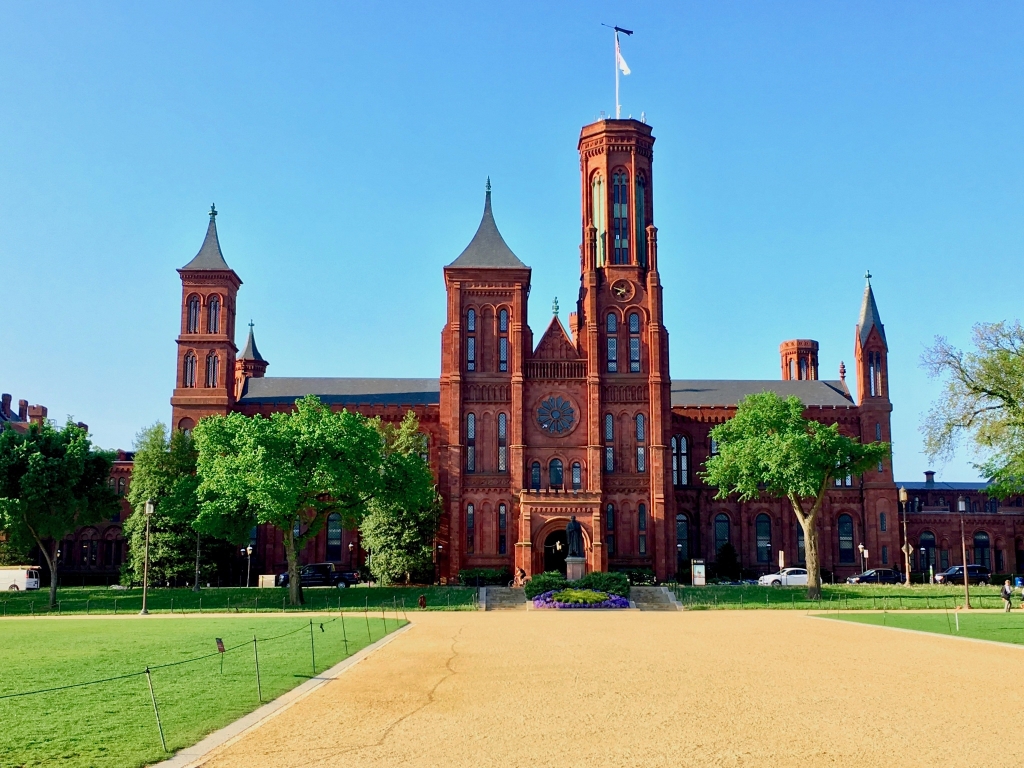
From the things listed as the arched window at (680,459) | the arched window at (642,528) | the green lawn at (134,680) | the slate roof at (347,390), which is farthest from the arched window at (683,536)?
the green lawn at (134,680)

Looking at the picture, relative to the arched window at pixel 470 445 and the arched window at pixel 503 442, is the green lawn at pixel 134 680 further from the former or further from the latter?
the arched window at pixel 503 442

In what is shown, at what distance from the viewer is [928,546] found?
9512 centimetres

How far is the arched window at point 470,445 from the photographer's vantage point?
76688mm

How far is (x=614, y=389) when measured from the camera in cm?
7806

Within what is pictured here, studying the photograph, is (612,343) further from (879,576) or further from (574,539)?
(879,576)

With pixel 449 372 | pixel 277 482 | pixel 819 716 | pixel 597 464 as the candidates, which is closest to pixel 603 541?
pixel 597 464

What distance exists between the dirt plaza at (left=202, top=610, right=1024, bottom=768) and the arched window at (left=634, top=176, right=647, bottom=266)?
51252 mm

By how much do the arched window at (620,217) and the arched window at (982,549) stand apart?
44.4 metres

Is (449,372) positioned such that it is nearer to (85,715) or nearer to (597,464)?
(597,464)

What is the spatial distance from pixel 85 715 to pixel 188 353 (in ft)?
226

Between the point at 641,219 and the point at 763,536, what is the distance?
95.5ft

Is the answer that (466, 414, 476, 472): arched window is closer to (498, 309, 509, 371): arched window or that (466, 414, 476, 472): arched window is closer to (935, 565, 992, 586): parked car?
(498, 309, 509, 371): arched window

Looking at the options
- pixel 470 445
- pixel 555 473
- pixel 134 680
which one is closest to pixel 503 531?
pixel 555 473

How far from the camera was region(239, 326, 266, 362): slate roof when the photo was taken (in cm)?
10275
